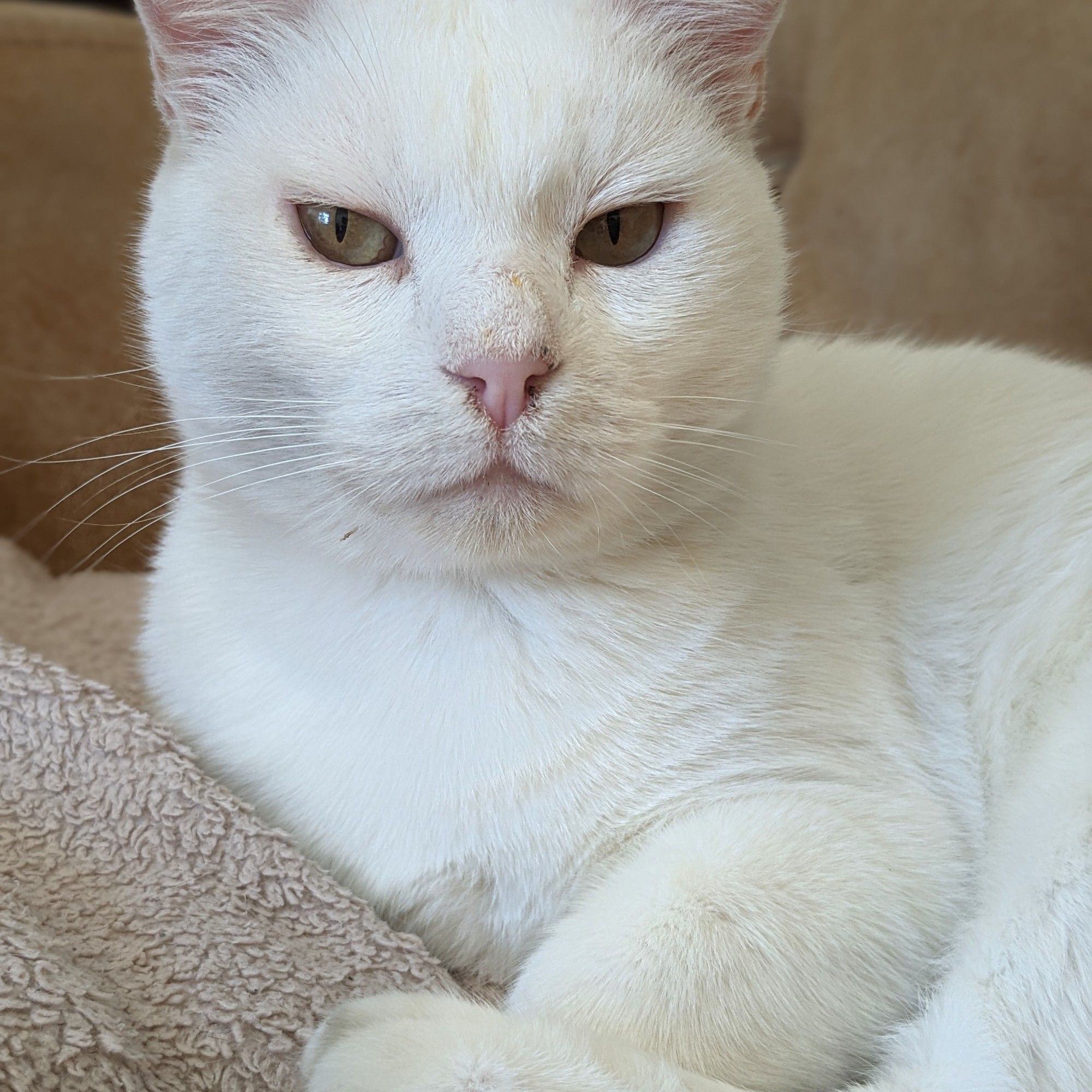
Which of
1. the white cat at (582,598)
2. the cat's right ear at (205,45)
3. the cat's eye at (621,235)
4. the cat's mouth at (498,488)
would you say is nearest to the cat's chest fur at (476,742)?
the white cat at (582,598)

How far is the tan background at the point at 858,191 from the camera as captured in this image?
1.60 m

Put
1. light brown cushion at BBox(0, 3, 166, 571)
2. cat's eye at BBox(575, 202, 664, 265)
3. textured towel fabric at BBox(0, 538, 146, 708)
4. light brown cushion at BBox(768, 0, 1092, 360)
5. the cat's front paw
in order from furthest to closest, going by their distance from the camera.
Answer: light brown cushion at BBox(768, 0, 1092, 360) < light brown cushion at BBox(0, 3, 166, 571) < textured towel fabric at BBox(0, 538, 146, 708) < cat's eye at BBox(575, 202, 664, 265) < the cat's front paw

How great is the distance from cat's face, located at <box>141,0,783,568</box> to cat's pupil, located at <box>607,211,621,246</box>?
0.01 meters

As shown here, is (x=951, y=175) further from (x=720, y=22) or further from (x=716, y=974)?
(x=716, y=974)

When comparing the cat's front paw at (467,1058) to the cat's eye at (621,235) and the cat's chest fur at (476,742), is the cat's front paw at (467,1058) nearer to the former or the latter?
the cat's chest fur at (476,742)

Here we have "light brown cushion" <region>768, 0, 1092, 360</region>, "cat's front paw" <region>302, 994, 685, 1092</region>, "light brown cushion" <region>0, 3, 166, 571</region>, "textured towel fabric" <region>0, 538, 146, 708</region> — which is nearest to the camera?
"cat's front paw" <region>302, 994, 685, 1092</region>

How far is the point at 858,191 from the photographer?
1.85m

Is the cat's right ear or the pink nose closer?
the pink nose

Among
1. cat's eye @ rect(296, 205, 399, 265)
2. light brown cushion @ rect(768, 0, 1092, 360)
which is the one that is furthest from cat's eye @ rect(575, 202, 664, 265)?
light brown cushion @ rect(768, 0, 1092, 360)

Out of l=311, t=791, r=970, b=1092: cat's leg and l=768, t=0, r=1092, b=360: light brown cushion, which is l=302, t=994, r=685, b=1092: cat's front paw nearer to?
l=311, t=791, r=970, b=1092: cat's leg

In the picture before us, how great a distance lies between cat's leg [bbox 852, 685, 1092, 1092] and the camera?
700 mm

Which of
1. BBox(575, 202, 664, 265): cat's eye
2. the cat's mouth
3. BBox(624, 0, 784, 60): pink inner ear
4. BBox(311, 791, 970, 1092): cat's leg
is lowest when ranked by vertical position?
BBox(311, 791, 970, 1092): cat's leg

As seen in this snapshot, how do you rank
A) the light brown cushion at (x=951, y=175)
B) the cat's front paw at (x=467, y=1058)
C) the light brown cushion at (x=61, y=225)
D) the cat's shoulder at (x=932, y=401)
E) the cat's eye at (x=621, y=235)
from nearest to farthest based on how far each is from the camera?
1. the cat's front paw at (x=467, y=1058)
2. the cat's eye at (x=621, y=235)
3. the cat's shoulder at (x=932, y=401)
4. the light brown cushion at (x=61, y=225)
5. the light brown cushion at (x=951, y=175)

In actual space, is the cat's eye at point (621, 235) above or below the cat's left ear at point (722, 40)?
below
